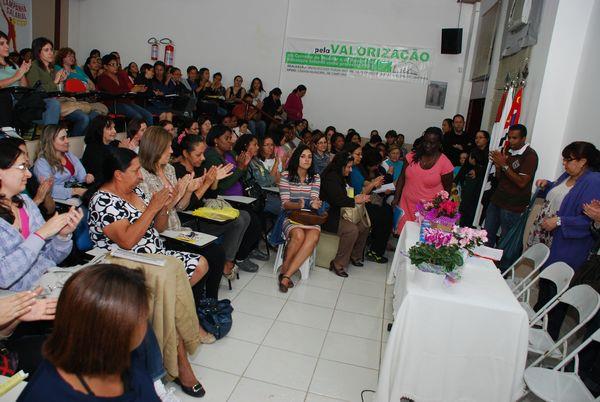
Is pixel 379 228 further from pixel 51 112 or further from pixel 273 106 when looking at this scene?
pixel 273 106

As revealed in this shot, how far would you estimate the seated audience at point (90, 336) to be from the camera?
1.12 metres

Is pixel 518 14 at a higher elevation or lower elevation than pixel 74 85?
higher

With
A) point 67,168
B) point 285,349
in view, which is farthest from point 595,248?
point 67,168

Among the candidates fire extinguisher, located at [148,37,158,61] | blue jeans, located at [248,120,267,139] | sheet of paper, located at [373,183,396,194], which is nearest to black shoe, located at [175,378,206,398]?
sheet of paper, located at [373,183,396,194]

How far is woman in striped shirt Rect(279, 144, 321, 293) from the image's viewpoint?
13.0 ft

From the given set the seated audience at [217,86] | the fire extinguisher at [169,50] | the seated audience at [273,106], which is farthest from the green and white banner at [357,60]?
the fire extinguisher at [169,50]

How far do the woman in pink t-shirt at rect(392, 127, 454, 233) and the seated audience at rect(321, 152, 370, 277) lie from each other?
47cm

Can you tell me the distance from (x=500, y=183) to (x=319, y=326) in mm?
2374

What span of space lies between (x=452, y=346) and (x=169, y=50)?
9289mm

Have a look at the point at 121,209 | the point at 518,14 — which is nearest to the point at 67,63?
the point at 121,209

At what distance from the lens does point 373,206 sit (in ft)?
16.5

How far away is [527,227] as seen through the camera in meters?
4.03

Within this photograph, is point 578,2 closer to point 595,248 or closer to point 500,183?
point 500,183

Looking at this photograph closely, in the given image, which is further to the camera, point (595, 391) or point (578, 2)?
point (578, 2)
